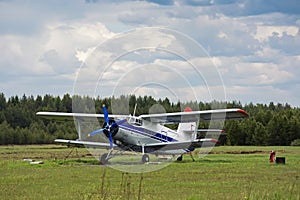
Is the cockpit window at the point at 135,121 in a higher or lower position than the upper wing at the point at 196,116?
lower

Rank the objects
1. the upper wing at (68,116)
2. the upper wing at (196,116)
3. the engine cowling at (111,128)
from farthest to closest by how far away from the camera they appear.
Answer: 1. the upper wing at (68,116)
2. the engine cowling at (111,128)
3. the upper wing at (196,116)

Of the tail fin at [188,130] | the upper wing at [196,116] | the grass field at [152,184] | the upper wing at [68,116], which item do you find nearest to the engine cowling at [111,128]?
the upper wing at [196,116]

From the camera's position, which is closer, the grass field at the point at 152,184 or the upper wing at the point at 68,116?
the grass field at the point at 152,184

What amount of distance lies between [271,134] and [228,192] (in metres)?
66.4

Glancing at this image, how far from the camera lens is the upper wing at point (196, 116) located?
30.5 meters

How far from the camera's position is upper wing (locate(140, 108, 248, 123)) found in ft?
100

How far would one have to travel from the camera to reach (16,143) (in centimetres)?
8356

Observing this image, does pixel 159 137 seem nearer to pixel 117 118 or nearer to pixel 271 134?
Answer: pixel 117 118

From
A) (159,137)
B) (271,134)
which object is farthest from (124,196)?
(271,134)

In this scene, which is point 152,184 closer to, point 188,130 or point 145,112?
point 188,130

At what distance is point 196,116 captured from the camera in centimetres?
3234

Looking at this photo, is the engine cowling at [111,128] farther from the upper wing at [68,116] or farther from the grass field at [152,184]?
the grass field at [152,184]

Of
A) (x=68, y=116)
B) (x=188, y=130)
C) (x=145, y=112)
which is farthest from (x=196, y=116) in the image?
(x=145, y=112)

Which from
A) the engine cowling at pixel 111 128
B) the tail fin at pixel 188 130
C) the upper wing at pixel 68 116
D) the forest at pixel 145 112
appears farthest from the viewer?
the forest at pixel 145 112
